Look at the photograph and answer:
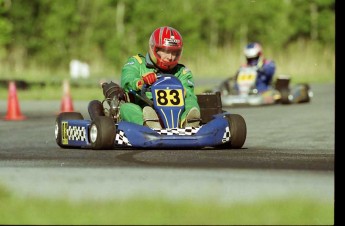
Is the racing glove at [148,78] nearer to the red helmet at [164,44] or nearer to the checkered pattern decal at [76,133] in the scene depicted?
the red helmet at [164,44]

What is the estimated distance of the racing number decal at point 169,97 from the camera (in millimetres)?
12898

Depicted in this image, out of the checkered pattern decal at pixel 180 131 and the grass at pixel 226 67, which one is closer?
the checkered pattern decal at pixel 180 131

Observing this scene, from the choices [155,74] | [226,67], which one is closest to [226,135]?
[155,74]

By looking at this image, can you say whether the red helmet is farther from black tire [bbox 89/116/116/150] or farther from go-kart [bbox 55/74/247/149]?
black tire [bbox 89/116/116/150]

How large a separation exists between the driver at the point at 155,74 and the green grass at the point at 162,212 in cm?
485

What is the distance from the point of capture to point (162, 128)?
1292 centimetres

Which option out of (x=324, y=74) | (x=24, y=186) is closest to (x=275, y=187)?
(x=24, y=186)

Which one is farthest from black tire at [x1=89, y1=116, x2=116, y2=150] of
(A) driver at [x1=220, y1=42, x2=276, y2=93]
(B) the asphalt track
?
(A) driver at [x1=220, y1=42, x2=276, y2=93]

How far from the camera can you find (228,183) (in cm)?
895

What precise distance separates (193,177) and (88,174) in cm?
89

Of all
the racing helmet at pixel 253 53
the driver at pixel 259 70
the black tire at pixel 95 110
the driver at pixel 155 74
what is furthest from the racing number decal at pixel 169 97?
the racing helmet at pixel 253 53

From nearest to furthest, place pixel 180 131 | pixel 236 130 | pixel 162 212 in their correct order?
pixel 162 212 → pixel 180 131 → pixel 236 130

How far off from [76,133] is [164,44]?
145 cm

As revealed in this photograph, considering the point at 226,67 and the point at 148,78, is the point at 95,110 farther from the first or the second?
the point at 226,67
